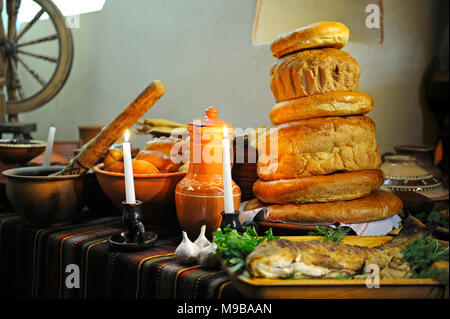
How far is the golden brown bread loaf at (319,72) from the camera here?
1140 millimetres

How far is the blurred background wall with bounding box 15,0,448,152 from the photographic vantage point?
2043 mm

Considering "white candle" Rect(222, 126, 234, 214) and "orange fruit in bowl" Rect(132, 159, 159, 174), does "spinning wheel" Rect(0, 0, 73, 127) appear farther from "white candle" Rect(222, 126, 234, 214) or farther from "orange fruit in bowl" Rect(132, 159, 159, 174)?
"white candle" Rect(222, 126, 234, 214)

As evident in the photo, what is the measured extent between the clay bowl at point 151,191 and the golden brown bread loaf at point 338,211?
1.01ft

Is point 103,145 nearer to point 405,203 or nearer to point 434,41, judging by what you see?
point 405,203

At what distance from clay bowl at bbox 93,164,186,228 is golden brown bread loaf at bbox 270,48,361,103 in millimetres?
463

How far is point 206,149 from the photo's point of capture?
3.32 ft

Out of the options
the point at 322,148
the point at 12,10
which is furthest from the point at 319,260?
the point at 12,10

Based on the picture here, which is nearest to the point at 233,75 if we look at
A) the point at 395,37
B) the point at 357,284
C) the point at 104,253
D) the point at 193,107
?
the point at 193,107

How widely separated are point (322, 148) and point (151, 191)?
→ 54cm

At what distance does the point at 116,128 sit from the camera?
1116 millimetres

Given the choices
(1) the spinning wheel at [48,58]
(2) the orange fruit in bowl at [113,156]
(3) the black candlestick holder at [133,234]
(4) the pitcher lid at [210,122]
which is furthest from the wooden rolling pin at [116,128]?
(1) the spinning wheel at [48,58]

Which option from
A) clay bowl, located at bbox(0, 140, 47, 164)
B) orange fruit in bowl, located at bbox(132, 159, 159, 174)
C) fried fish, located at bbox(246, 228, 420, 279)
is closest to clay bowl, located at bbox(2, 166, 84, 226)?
orange fruit in bowl, located at bbox(132, 159, 159, 174)

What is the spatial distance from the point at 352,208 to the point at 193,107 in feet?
5.34

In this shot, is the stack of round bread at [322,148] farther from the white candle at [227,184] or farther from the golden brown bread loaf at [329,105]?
the white candle at [227,184]
